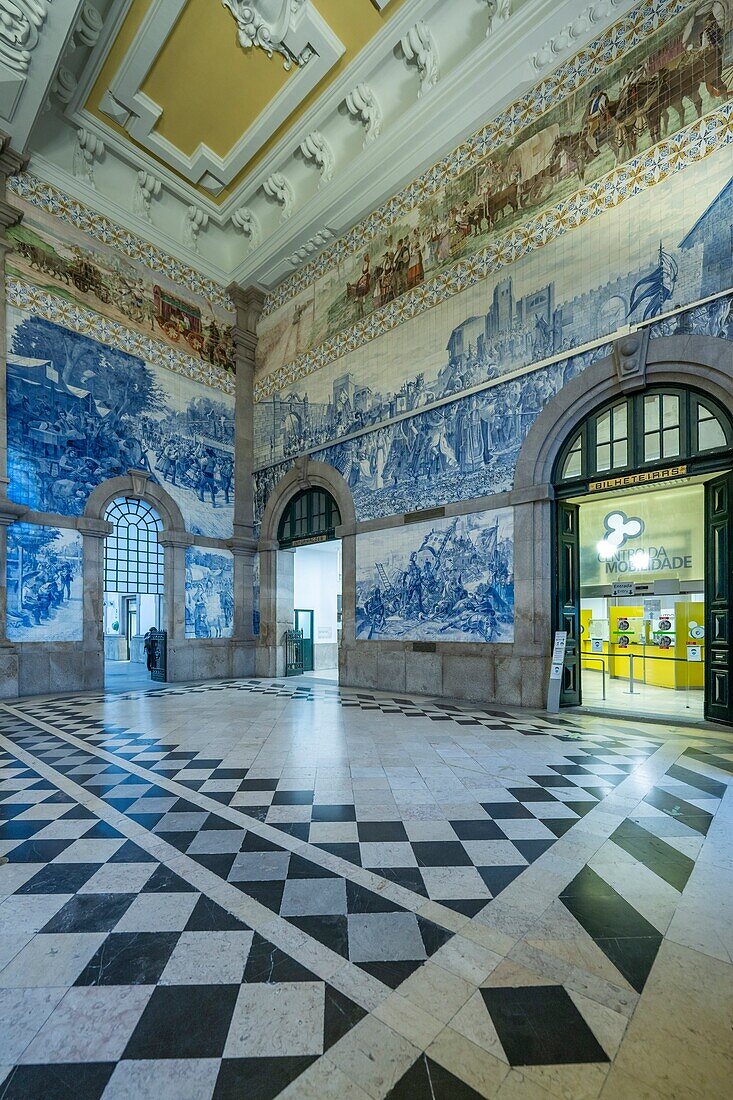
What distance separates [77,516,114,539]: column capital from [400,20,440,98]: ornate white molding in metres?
11.3

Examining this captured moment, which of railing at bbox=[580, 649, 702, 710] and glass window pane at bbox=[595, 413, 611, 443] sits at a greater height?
glass window pane at bbox=[595, 413, 611, 443]

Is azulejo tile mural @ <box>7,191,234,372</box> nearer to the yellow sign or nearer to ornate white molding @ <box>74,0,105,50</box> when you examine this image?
ornate white molding @ <box>74,0,105,50</box>

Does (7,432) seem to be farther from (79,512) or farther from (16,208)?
(16,208)

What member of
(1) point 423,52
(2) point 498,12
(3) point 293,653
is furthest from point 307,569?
(2) point 498,12

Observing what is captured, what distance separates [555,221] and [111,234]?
10605 millimetres

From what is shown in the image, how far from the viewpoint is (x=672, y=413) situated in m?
7.54

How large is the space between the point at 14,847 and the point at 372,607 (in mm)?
8214

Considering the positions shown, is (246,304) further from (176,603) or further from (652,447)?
(652,447)

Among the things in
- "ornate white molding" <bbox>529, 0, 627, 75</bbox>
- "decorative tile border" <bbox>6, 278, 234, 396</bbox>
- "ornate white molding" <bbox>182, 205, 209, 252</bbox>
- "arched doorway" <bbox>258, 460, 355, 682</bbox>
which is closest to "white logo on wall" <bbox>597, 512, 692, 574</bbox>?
"arched doorway" <bbox>258, 460, 355, 682</bbox>

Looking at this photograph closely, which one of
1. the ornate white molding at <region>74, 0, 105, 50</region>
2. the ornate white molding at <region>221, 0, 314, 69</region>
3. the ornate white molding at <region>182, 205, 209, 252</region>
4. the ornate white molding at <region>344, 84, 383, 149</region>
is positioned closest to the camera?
the ornate white molding at <region>74, 0, 105, 50</region>

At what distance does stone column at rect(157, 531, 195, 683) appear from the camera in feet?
41.6

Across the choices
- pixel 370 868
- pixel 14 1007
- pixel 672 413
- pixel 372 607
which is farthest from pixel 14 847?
pixel 672 413

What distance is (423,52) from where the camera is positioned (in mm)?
9969

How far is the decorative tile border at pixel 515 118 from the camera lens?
8.11m
